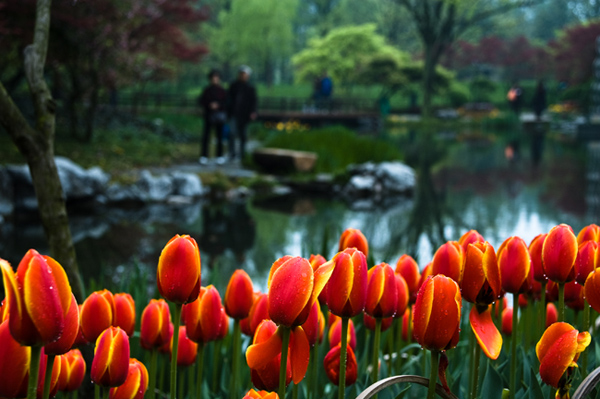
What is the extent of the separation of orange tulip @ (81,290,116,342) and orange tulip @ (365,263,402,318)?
504 millimetres

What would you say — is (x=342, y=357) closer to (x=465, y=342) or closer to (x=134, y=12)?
(x=465, y=342)

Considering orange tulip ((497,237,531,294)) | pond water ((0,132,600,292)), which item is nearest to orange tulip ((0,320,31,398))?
orange tulip ((497,237,531,294))

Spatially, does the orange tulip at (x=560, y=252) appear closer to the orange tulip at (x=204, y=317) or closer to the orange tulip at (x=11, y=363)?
the orange tulip at (x=204, y=317)

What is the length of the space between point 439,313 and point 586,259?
0.52m

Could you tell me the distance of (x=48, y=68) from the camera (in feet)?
40.9

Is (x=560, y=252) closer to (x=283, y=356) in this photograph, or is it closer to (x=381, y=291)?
(x=381, y=291)

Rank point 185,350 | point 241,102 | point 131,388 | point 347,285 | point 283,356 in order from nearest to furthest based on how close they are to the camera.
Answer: point 283,356 < point 347,285 < point 131,388 < point 185,350 < point 241,102

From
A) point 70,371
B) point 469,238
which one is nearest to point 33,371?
point 70,371

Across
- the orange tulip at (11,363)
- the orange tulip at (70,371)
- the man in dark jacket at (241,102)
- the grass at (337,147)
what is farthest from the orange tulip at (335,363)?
the man in dark jacket at (241,102)

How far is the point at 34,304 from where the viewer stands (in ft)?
2.69

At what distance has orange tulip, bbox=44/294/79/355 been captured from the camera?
91cm

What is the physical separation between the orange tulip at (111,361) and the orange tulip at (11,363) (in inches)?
8.5

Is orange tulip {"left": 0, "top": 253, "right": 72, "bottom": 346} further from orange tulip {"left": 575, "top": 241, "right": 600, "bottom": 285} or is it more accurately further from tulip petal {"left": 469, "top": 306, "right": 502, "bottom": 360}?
orange tulip {"left": 575, "top": 241, "right": 600, "bottom": 285}

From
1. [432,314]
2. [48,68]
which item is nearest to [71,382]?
[432,314]
